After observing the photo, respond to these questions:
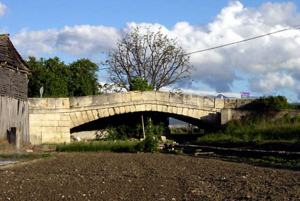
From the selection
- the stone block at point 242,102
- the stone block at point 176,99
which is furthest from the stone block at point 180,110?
the stone block at point 242,102

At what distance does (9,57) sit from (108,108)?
5.83m

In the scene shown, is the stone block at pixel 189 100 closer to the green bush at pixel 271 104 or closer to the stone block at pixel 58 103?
the green bush at pixel 271 104

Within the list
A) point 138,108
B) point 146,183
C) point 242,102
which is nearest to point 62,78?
point 138,108

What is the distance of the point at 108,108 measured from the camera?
73.0ft

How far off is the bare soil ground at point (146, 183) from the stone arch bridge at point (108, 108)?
9.69 meters

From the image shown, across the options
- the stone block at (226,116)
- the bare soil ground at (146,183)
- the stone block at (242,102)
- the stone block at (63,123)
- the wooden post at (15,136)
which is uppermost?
the stone block at (242,102)

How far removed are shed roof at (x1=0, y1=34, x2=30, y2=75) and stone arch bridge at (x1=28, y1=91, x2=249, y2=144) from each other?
6.36 ft

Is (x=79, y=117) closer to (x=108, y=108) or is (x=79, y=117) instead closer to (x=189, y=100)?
(x=108, y=108)

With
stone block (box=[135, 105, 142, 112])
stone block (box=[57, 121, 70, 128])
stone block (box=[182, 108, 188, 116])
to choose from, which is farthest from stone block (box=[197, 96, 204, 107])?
stone block (box=[57, 121, 70, 128])

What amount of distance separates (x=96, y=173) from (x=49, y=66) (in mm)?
23562

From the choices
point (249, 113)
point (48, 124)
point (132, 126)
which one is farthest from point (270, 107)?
point (48, 124)

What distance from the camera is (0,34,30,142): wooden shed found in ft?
60.7

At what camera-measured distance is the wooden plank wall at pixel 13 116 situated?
1819 cm

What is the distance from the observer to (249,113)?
2128 centimetres
